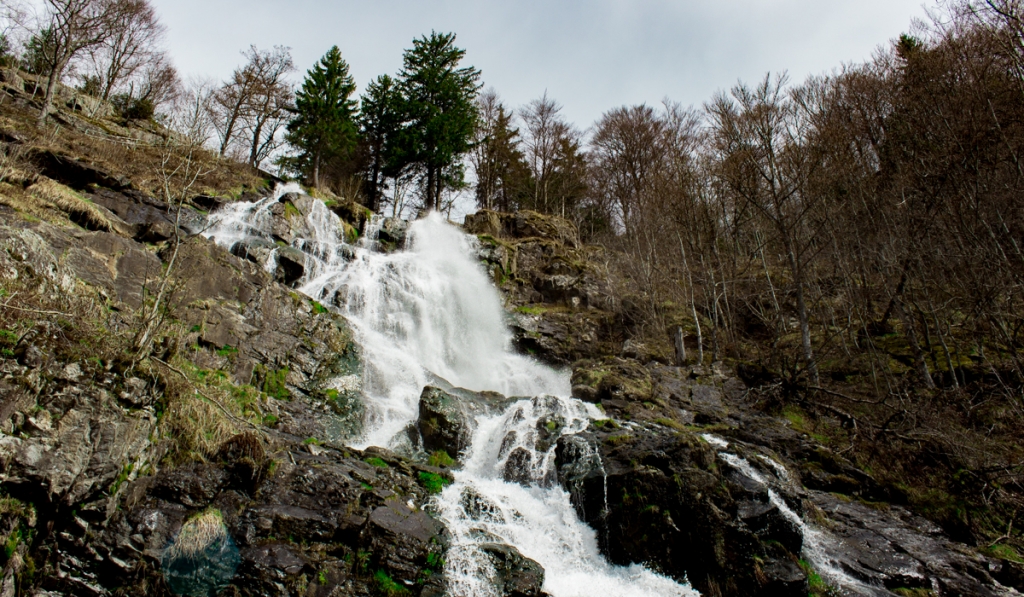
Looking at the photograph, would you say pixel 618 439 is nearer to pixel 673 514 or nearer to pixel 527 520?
pixel 673 514

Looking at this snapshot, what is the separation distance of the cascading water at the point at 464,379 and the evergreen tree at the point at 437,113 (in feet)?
16.6

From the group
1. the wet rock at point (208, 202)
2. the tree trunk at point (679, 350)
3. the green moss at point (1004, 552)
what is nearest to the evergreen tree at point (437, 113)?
the wet rock at point (208, 202)

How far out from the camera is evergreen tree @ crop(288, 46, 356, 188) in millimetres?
23453

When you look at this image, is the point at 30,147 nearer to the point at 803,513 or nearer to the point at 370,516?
the point at 370,516

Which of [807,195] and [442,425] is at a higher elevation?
[807,195]

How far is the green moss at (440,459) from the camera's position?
8422mm

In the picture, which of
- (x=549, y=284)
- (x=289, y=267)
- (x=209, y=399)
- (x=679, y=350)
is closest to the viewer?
(x=209, y=399)

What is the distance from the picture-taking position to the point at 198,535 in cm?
497

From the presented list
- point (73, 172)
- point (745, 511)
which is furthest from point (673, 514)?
point (73, 172)

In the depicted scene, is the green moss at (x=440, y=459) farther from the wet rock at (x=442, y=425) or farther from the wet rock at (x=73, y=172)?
the wet rock at (x=73, y=172)

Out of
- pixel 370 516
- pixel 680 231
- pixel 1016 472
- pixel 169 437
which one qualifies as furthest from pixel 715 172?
pixel 169 437

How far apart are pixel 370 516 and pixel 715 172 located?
15162mm

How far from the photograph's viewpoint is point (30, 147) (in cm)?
1138

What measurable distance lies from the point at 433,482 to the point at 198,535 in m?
3.06
